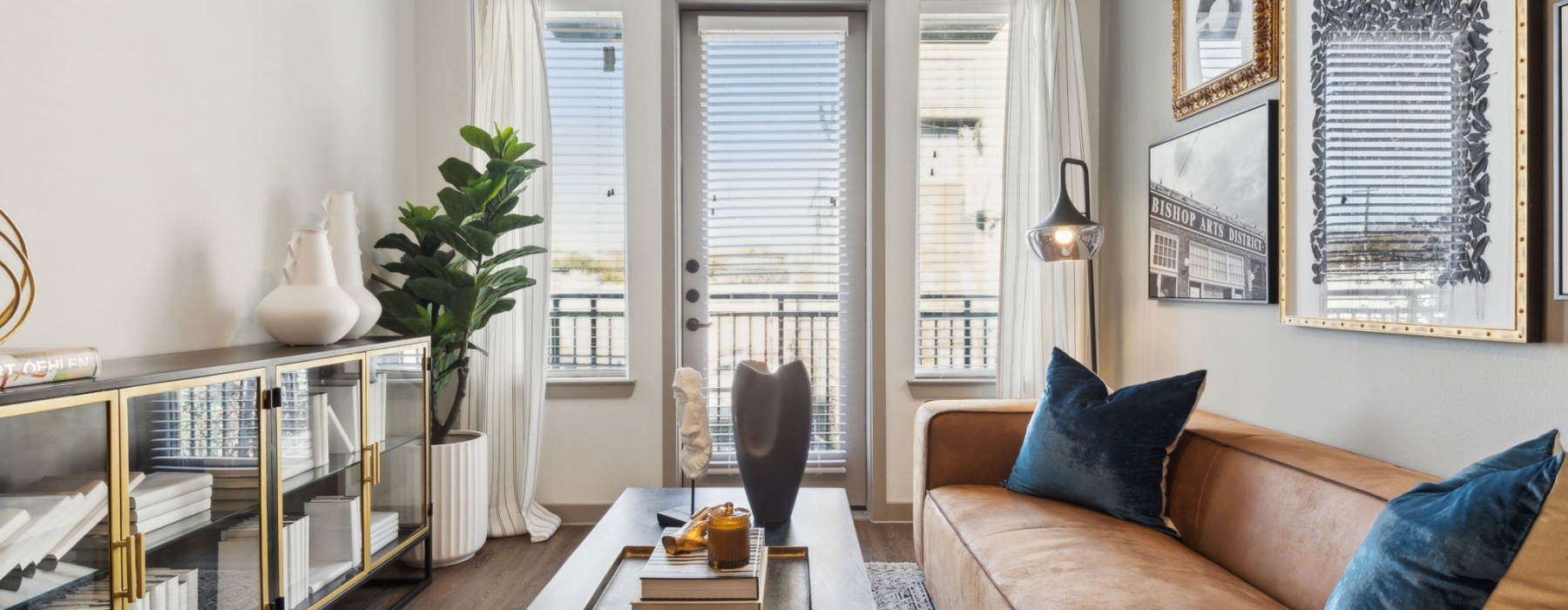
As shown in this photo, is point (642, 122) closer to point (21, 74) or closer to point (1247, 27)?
point (21, 74)

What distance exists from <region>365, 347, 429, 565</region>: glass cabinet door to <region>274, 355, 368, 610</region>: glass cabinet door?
0.22 ft

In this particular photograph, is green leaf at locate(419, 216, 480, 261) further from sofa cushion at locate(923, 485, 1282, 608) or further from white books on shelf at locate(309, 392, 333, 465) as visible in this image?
sofa cushion at locate(923, 485, 1282, 608)

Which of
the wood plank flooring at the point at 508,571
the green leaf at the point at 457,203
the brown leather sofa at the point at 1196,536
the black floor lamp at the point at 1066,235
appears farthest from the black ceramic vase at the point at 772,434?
the green leaf at the point at 457,203

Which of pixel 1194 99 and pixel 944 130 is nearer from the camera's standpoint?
pixel 1194 99

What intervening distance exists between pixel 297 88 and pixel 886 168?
90.6 inches

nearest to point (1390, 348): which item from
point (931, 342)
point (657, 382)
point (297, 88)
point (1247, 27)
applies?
point (1247, 27)

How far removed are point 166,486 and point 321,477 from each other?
0.53 metres

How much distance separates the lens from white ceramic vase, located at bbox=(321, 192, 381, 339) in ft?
8.39

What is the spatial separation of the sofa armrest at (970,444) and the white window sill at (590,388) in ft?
4.93

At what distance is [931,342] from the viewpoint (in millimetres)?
3514

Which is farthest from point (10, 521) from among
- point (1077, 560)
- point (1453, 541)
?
point (1453, 541)

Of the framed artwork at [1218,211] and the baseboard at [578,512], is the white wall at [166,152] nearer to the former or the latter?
the baseboard at [578,512]

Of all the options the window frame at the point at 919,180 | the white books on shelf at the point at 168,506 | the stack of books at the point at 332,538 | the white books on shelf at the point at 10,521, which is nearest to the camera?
the white books on shelf at the point at 10,521

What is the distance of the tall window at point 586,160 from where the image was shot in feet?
11.4
